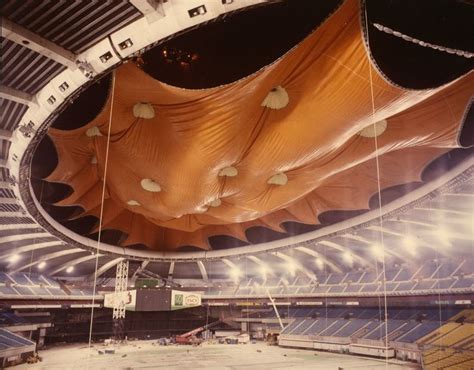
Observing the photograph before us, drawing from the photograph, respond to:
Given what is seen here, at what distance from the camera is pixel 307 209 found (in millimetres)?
18141

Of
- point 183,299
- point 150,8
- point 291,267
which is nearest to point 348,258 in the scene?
point 291,267

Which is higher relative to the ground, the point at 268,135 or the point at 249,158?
the point at 268,135

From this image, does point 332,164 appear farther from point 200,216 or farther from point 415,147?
point 200,216

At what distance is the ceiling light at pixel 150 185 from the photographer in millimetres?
12679

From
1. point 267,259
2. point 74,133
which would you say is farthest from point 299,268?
point 74,133

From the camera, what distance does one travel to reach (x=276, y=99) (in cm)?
884

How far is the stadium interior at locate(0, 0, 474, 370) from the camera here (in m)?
6.07

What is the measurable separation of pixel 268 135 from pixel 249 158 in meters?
1.40

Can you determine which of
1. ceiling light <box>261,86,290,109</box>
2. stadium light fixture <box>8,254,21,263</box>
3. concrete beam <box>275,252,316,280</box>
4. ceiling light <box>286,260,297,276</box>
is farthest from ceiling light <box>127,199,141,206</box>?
ceiling light <box>286,260,297,276</box>

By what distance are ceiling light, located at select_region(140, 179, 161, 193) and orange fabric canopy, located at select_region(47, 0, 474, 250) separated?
0.67ft

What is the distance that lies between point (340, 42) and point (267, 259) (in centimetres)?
2583

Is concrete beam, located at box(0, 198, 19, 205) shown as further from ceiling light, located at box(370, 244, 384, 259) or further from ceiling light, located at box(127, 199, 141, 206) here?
ceiling light, located at box(370, 244, 384, 259)

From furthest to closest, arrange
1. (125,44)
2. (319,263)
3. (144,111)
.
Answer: (319,263), (144,111), (125,44)

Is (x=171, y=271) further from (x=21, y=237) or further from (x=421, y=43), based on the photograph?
(x=421, y=43)
